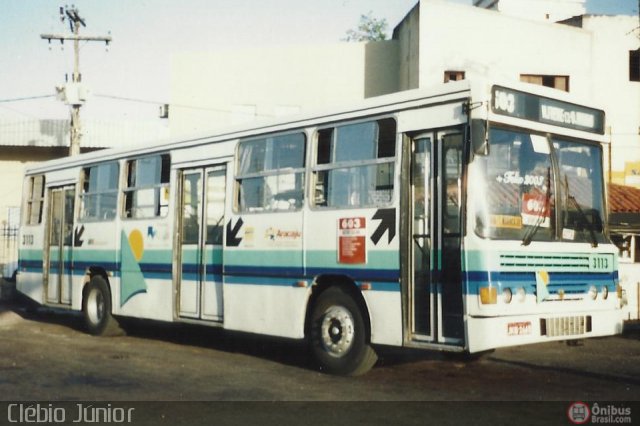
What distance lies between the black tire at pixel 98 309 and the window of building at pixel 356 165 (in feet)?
18.4

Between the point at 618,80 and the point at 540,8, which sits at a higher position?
the point at 540,8

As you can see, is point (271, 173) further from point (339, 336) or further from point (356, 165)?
point (339, 336)

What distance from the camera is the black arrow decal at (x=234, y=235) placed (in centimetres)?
1108

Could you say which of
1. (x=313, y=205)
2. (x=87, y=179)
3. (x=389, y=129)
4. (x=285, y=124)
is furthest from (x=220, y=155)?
(x=87, y=179)

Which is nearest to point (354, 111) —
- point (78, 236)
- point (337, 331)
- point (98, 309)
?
point (337, 331)

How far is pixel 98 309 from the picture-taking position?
558 inches

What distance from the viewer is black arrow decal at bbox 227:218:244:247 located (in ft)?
36.4

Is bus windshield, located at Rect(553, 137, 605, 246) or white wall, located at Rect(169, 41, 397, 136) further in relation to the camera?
white wall, located at Rect(169, 41, 397, 136)

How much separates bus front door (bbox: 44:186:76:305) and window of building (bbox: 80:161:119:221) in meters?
0.48

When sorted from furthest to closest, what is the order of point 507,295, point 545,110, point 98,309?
point 98,309 → point 545,110 → point 507,295


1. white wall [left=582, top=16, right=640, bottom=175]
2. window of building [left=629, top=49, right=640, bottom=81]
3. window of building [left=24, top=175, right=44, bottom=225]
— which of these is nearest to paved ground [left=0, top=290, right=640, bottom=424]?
window of building [left=24, top=175, right=44, bottom=225]

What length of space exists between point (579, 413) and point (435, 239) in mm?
2305

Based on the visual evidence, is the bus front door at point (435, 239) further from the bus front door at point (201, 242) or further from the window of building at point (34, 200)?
the window of building at point (34, 200)

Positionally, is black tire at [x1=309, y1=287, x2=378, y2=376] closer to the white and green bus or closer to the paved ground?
the white and green bus
